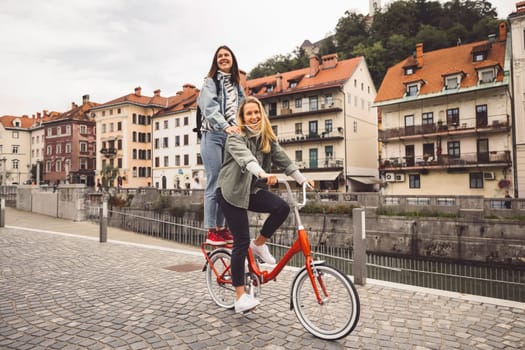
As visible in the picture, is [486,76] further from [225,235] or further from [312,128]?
[225,235]

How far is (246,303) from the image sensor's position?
3.62 meters

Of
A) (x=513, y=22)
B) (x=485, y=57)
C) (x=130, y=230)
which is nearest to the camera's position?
(x=130, y=230)

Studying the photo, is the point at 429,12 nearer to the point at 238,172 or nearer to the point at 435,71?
the point at 435,71

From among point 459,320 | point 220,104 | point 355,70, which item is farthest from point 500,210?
point 355,70

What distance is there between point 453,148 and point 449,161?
1.50 metres

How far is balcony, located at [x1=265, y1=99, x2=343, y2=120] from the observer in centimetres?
3800

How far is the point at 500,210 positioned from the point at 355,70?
26974 millimetres

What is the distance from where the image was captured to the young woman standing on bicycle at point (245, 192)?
3559 millimetres

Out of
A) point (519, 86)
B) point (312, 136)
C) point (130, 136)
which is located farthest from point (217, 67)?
point (130, 136)

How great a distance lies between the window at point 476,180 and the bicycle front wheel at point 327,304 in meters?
31.2

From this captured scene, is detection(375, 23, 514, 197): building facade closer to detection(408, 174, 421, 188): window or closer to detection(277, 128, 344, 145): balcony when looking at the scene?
detection(408, 174, 421, 188): window

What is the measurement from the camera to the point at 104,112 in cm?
5875

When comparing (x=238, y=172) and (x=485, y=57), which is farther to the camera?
(x=485, y=57)

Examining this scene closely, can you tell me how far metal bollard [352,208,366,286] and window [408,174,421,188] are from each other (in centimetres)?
2971
